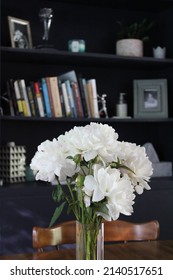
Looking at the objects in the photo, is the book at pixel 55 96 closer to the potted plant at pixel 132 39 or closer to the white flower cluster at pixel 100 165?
the potted plant at pixel 132 39

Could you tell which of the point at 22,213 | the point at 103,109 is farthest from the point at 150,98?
the point at 22,213

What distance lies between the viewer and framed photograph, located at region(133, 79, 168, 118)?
10.5ft

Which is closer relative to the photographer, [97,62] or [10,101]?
[10,101]

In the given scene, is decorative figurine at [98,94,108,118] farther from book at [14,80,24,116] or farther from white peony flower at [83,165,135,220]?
white peony flower at [83,165,135,220]

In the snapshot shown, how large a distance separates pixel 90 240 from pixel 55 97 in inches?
78.1

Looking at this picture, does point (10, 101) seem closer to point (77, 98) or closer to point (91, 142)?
point (77, 98)

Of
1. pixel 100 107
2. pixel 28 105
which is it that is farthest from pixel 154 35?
pixel 28 105

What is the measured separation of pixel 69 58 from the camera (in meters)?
2.95

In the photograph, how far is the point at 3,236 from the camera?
2.55 m

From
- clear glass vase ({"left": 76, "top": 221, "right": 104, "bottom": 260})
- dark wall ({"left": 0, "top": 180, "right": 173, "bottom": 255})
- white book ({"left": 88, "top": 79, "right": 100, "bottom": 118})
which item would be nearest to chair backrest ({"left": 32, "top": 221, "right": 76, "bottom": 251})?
clear glass vase ({"left": 76, "top": 221, "right": 104, "bottom": 260})

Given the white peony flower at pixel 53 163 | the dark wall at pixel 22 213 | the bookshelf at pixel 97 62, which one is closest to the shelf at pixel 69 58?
the bookshelf at pixel 97 62

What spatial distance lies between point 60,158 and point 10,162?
1.91 m

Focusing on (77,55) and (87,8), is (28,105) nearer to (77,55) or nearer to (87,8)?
(77,55)

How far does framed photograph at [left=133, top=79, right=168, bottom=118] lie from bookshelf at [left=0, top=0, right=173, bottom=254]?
0.28 ft
